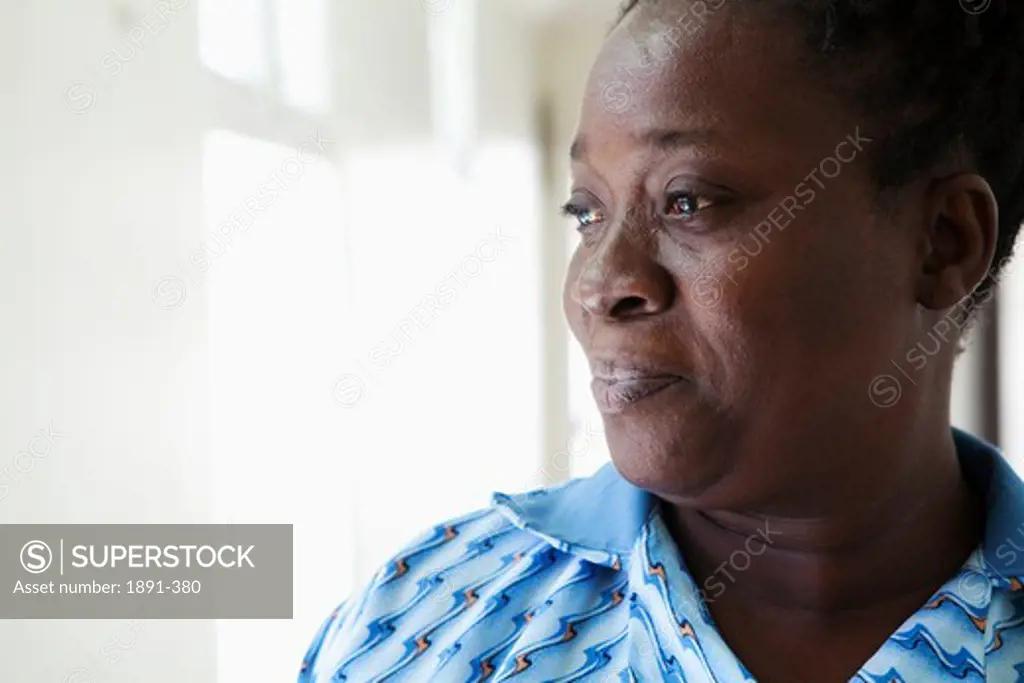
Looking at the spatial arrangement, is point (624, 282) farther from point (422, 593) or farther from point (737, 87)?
point (422, 593)

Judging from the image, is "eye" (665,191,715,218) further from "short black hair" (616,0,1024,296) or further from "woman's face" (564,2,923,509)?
"short black hair" (616,0,1024,296)

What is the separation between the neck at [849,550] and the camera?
782 millimetres

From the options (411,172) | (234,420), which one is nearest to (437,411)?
(411,172)

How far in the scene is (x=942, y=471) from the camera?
2.71ft

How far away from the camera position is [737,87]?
72cm

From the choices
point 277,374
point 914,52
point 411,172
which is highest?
point 411,172

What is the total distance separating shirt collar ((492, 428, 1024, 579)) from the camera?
0.78 m

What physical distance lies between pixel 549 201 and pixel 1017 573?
8.55ft

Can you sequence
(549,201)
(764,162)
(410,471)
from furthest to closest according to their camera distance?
1. (549,201)
2. (410,471)
3. (764,162)

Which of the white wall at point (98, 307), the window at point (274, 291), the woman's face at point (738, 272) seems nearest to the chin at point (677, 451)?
the woman's face at point (738, 272)

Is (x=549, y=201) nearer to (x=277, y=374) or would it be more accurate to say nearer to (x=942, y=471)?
(x=277, y=374)

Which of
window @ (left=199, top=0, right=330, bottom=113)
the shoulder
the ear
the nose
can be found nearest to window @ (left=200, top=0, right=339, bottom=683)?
window @ (left=199, top=0, right=330, bottom=113)

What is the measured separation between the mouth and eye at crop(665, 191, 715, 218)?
118 millimetres

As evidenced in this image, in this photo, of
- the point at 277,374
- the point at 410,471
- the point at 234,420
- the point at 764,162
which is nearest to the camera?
the point at 764,162
